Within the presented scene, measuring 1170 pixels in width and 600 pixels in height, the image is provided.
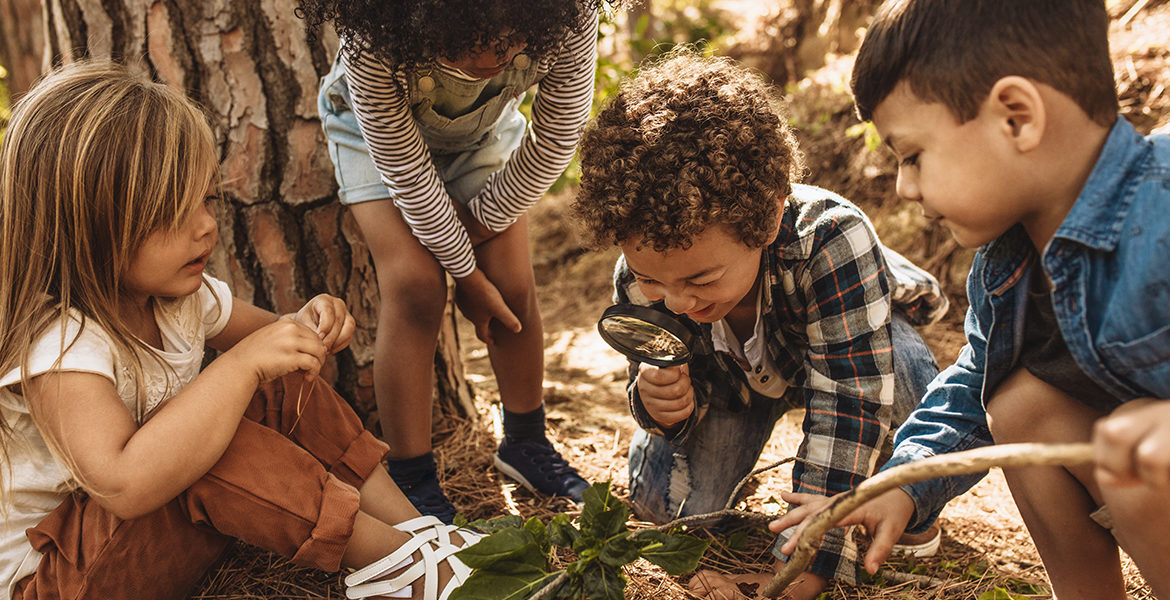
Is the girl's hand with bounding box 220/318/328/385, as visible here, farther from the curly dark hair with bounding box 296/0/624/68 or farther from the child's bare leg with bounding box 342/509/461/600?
the curly dark hair with bounding box 296/0/624/68

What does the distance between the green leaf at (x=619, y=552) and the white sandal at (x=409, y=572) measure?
35 centimetres

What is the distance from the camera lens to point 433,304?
7.53 ft

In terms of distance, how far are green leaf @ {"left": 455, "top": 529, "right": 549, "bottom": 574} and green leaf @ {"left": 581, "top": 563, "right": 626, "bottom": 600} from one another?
10cm

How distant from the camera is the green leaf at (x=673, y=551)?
1.59m

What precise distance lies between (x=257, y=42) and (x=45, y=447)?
1364 mm

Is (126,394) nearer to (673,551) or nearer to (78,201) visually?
(78,201)

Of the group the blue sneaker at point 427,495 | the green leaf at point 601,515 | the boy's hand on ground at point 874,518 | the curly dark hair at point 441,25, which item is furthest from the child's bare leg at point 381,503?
the curly dark hair at point 441,25

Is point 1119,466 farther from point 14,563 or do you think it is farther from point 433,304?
point 14,563

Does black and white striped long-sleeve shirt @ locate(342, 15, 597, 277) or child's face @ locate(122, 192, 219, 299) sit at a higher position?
black and white striped long-sleeve shirt @ locate(342, 15, 597, 277)

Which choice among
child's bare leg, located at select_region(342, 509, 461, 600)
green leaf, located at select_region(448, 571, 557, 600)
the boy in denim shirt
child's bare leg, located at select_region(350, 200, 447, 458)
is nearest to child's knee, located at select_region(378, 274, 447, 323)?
child's bare leg, located at select_region(350, 200, 447, 458)

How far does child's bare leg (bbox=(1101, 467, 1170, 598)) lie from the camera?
1.23m

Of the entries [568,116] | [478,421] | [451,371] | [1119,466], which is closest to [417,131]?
[568,116]

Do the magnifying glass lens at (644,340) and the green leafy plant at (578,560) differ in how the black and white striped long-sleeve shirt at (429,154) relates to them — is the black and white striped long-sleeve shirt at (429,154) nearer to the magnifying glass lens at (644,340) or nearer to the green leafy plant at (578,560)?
the magnifying glass lens at (644,340)

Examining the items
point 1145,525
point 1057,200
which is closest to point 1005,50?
point 1057,200
